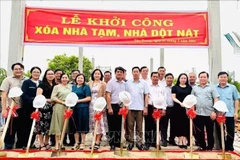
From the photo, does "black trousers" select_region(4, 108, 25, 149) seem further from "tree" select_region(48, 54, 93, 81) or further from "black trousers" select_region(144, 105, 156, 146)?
"tree" select_region(48, 54, 93, 81)

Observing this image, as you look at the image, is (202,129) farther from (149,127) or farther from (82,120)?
(82,120)

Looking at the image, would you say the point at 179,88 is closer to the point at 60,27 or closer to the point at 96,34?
the point at 96,34

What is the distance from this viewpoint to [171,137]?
4184mm

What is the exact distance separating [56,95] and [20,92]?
48 cm

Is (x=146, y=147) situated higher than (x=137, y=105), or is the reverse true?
(x=137, y=105)

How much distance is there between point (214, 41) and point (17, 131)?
3.37 meters

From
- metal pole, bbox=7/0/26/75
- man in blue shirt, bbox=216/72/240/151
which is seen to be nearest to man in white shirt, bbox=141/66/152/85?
man in blue shirt, bbox=216/72/240/151

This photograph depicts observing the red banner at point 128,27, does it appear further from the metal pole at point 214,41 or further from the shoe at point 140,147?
the shoe at point 140,147

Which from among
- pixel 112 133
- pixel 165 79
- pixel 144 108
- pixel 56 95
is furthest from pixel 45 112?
pixel 165 79

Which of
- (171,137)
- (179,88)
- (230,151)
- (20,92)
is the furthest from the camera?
(171,137)

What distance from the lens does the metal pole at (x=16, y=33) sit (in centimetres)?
443

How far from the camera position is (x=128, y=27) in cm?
475

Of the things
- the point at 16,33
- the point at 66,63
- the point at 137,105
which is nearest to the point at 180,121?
the point at 137,105

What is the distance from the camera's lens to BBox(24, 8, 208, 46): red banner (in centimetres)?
466
